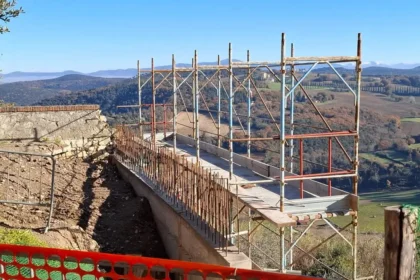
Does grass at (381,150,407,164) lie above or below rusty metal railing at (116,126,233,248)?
below

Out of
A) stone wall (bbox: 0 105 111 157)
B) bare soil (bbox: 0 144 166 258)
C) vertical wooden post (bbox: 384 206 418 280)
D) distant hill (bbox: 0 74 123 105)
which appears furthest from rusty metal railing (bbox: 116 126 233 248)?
distant hill (bbox: 0 74 123 105)

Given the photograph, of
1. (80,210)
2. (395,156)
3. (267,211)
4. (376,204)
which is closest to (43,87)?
(395,156)

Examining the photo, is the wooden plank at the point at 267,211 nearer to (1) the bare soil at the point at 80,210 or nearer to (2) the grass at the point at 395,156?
(1) the bare soil at the point at 80,210

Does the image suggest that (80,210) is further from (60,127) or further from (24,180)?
(60,127)

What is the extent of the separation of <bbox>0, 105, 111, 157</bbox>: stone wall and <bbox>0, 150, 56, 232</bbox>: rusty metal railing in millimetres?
1356

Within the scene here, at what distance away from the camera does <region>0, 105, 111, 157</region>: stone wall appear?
14305 mm

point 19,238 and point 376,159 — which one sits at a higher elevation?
point 19,238

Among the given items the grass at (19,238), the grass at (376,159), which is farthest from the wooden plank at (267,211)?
the grass at (376,159)

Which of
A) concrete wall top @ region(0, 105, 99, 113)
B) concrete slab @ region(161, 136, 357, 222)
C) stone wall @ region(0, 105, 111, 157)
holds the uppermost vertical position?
concrete wall top @ region(0, 105, 99, 113)

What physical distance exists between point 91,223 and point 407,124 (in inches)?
2033

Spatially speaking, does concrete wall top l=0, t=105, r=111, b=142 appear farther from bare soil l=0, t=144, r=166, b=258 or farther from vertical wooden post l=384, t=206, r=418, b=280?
vertical wooden post l=384, t=206, r=418, b=280

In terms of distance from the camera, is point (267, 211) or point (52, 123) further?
point (52, 123)

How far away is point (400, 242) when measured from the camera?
3.25 metres

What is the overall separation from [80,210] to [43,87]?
60192 mm
